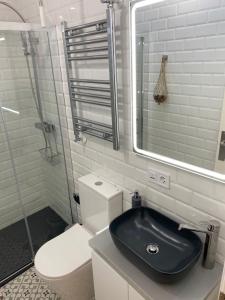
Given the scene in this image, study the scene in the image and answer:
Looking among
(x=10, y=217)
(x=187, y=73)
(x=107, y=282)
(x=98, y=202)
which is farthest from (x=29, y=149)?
(x=187, y=73)

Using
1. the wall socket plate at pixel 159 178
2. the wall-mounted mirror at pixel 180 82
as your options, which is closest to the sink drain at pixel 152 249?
the wall socket plate at pixel 159 178

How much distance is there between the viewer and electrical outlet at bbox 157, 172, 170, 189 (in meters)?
1.34

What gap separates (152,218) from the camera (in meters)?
1.44

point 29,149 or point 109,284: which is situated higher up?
point 29,149

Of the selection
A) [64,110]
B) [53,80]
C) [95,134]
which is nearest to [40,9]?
[53,80]

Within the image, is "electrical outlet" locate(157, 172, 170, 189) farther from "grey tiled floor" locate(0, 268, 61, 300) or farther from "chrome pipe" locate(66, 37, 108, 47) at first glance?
"grey tiled floor" locate(0, 268, 61, 300)

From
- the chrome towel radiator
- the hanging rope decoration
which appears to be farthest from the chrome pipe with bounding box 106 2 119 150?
the hanging rope decoration

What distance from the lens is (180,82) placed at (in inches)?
49.0

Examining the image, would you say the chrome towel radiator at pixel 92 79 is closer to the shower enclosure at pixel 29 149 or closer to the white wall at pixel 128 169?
the white wall at pixel 128 169

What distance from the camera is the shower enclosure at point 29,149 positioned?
211 cm

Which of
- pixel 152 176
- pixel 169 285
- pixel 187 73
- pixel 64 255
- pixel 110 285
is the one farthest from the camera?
pixel 64 255

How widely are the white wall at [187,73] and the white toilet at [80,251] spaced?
0.54 m

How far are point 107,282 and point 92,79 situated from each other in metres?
1.26

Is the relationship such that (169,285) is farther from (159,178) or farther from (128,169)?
(128,169)
